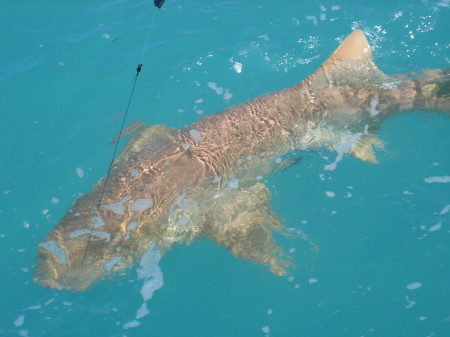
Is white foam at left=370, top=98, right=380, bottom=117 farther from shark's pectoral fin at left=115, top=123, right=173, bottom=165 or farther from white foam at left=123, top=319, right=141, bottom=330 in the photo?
white foam at left=123, top=319, right=141, bottom=330

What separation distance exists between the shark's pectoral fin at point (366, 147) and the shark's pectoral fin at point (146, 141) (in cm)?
261

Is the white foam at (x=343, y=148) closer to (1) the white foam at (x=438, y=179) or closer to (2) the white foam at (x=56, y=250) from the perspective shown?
(1) the white foam at (x=438, y=179)

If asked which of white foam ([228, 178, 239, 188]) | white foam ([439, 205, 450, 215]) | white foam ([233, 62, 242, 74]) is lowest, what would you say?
white foam ([439, 205, 450, 215])

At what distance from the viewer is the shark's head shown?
5.06 meters

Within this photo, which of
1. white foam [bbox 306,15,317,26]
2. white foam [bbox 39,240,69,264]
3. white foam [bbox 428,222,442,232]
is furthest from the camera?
white foam [bbox 306,15,317,26]

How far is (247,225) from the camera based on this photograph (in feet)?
18.8

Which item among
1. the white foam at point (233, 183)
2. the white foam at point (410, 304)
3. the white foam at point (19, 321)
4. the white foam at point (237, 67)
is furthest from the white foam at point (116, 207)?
the white foam at point (410, 304)

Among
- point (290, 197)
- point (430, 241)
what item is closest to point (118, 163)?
point (290, 197)

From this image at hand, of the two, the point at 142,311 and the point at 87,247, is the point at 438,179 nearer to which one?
the point at 142,311

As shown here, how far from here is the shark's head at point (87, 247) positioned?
16.6 feet

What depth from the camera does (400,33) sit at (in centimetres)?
772

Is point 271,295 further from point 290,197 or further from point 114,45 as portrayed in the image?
point 114,45

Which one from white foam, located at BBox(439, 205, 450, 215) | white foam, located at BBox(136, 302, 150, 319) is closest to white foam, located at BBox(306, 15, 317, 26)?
white foam, located at BBox(439, 205, 450, 215)

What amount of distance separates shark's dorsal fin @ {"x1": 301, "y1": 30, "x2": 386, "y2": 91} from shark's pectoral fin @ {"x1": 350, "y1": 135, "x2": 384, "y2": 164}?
2.51 feet
